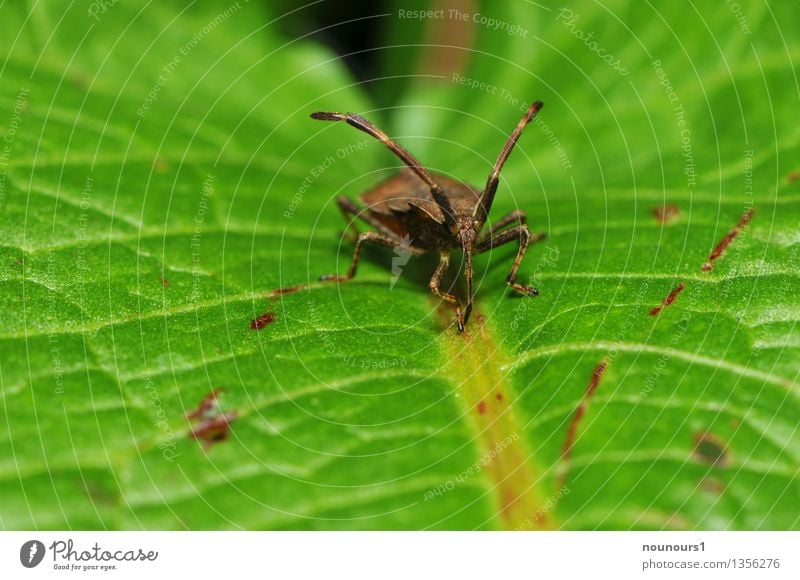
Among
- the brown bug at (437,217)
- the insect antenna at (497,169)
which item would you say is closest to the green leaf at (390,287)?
the brown bug at (437,217)

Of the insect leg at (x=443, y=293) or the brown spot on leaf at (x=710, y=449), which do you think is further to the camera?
the insect leg at (x=443, y=293)

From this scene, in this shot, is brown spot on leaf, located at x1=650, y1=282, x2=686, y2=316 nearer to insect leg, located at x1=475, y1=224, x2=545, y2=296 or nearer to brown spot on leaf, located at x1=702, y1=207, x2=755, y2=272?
brown spot on leaf, located at x1=702, y1=207, x2=755, y2=272

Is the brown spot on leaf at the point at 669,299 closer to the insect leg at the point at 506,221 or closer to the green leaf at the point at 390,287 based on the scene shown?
the green leaf at the point at 390,287

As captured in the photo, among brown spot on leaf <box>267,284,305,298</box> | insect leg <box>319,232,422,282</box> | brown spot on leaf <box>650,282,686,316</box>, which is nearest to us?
brown spot on leaf <box>650,282,686,316</box>

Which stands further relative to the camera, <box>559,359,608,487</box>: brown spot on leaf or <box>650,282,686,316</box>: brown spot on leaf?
<box>650,282,686,316</box>: brown spot on leaf

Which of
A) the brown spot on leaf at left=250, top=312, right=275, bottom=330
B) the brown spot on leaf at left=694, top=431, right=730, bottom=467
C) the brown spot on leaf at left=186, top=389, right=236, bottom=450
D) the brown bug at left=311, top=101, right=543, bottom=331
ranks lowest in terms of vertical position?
the brown spot on leaf at left=186, top=389, right=236, bottom=450

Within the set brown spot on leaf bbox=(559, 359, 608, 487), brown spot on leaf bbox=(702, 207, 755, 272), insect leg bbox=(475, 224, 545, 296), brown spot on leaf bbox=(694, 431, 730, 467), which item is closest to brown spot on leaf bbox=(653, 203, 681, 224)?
brown spot on leaf bbox=(702, 207, 755, 272)
